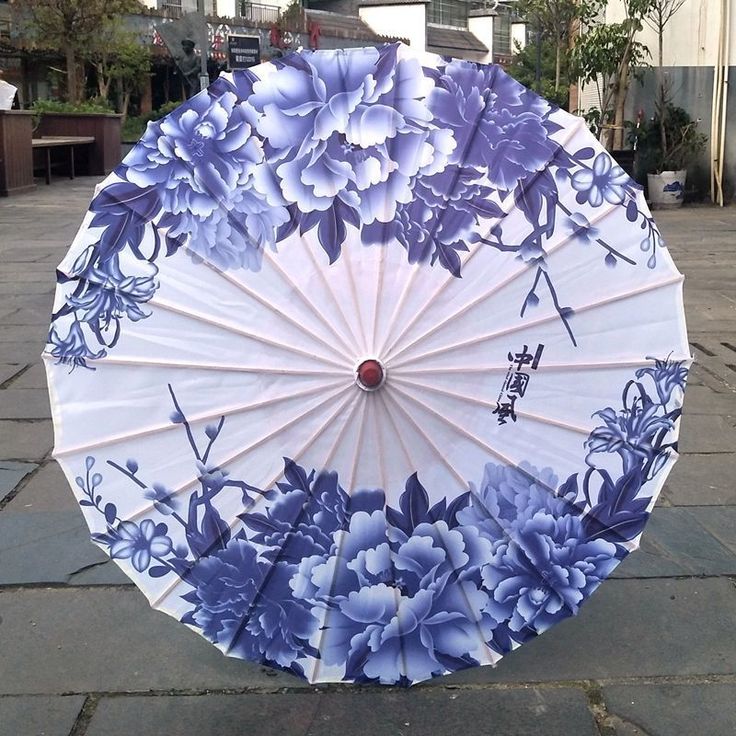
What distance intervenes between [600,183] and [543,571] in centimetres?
82

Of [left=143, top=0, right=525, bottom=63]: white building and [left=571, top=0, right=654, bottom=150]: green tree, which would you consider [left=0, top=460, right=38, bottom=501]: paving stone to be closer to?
[left=571, top=0, right=654, bottom=150]: green tree

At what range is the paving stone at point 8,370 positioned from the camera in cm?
575

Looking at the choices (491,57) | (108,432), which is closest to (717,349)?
(108,432)

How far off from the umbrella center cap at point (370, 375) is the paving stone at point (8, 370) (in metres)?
4.09

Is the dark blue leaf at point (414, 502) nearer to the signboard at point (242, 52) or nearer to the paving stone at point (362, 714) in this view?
the paving stone at point (362, 714)

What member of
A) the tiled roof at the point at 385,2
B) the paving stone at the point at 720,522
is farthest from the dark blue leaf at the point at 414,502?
the tiled roof at the point at 385,2

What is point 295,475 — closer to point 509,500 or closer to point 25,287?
point 509,500

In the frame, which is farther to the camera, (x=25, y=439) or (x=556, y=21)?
(x=556, y=21)

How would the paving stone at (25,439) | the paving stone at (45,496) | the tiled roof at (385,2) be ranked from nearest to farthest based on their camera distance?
the paving stone at (45,496) → the paving stone at (25,439) → the tiled roof at (385,2)

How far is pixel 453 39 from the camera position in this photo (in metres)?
55.4

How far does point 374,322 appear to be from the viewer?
2047 millimetres

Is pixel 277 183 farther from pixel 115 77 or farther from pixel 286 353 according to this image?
pixel 115 77

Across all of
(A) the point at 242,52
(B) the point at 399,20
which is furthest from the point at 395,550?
(B) the point at 399,20

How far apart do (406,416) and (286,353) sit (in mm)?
268
